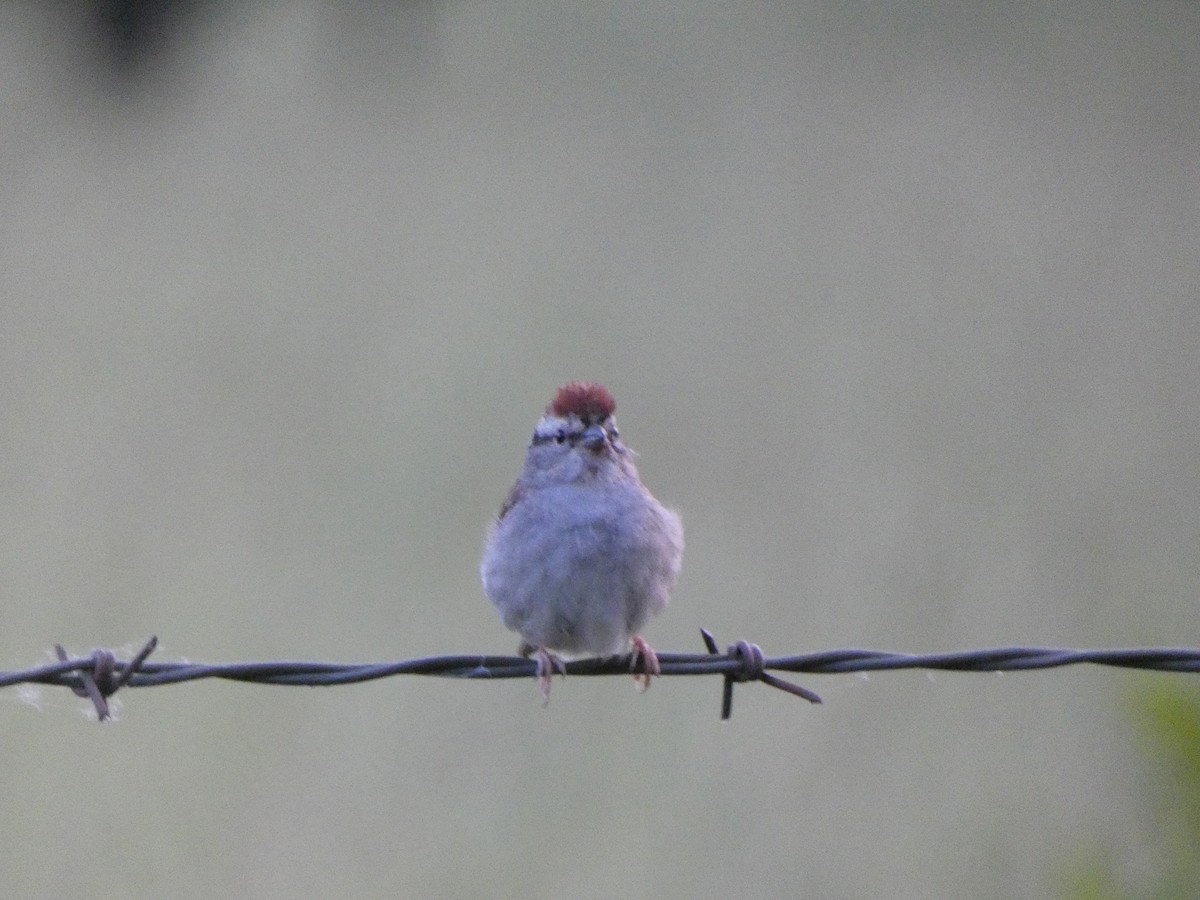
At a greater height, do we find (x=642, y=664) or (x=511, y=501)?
(x=511, y=501)

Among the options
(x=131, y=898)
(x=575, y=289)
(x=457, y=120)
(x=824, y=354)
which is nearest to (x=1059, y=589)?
(x=824, y=354)

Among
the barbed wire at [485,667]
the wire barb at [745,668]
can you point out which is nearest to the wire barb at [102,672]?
the barbed wire at [485,667]

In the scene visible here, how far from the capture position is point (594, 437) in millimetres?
3924

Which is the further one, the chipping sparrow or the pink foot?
the chipping sparrow

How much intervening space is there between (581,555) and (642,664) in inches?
13.1

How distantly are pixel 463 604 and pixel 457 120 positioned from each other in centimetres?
234

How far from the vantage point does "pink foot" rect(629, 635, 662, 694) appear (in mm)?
3490

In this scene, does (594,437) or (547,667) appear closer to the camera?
(547,667)

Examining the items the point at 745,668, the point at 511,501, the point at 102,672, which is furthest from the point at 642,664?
the point at 102,672

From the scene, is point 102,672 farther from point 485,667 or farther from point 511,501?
point 511,501

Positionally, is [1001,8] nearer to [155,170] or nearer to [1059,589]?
[1059,589]

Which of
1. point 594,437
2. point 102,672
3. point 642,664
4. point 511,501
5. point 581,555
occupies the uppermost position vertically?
point 594,437

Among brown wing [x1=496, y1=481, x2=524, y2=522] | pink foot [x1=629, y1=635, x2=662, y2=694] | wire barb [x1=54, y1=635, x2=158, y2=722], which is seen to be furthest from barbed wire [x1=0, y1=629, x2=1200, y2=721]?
brown wing [x1=496, y1=481, x2=524, y2=522]

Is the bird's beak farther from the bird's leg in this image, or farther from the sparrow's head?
the bird's leg
